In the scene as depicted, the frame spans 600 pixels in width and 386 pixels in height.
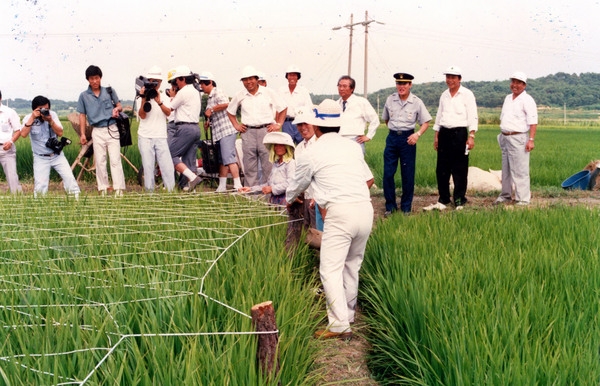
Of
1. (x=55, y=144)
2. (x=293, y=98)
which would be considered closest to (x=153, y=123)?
(x=55, y=144)

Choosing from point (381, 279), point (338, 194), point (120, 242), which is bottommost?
point (381, 279)

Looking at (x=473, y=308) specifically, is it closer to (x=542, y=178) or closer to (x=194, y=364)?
(x=194, y=364)

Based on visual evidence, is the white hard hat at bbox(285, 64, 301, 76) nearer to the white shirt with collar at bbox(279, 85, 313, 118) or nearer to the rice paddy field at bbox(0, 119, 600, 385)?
the white shirt with collar at bbox(279, 85, 313, 118)

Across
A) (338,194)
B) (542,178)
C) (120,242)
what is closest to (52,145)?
(120,242)

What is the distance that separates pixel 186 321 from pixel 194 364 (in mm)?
426

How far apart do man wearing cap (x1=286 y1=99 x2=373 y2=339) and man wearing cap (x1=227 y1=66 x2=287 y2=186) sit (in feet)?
10.00

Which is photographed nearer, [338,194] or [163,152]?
[338,194]

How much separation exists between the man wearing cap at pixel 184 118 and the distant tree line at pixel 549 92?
2011 inches

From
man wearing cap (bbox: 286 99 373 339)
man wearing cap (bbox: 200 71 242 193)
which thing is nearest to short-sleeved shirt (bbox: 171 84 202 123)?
man wearing cap (bbox: 200 71 242 193)

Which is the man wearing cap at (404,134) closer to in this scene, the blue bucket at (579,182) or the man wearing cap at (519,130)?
the man wearing cap at (519,130)

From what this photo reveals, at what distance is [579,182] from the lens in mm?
8523

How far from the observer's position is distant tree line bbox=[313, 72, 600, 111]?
197 ft

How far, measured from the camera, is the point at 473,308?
8.14ft

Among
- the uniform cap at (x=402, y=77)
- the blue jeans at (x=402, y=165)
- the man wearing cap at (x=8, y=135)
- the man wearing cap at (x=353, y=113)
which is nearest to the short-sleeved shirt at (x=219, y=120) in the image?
the man wearing cap at (x=353, y=113)
